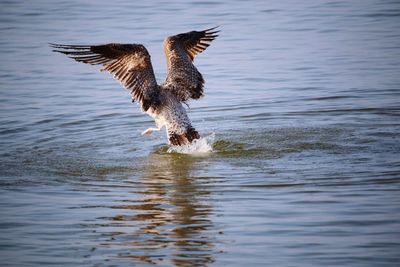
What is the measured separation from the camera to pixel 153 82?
10.0 m

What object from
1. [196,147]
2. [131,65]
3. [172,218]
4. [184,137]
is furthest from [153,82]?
[172,218]

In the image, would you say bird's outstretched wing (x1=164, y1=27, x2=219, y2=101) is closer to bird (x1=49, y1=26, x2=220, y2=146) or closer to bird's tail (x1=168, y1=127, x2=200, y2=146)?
bird (x1=49, y1=26, x2=220, y2=146)

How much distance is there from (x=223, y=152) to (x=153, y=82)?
117 cm

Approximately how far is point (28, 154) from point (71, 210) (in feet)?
6.86

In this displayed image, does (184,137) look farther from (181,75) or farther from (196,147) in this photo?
(181,75)

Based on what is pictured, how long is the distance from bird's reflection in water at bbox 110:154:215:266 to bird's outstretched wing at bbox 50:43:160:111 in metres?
0.90

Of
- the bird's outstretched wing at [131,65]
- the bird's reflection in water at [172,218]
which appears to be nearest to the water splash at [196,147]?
the bird's reflection in water at [172,218]

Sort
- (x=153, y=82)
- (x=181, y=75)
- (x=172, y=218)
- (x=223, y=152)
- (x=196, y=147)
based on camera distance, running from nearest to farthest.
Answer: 1. (x=172, y=218)
2. (x=223, y=152)
3. (x=196, y=147)
4. (x=153, y=82)
5. (x=181, y=75)

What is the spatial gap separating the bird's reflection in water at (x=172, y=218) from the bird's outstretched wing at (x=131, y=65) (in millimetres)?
902

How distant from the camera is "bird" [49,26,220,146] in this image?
390 inches

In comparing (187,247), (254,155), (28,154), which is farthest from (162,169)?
(187,247)

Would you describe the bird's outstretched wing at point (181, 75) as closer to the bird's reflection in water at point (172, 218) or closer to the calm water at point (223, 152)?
the calm water at point (223, 152)

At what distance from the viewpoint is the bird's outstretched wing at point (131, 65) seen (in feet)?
32.4

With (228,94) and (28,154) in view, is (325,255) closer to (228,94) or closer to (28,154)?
(28,154)
